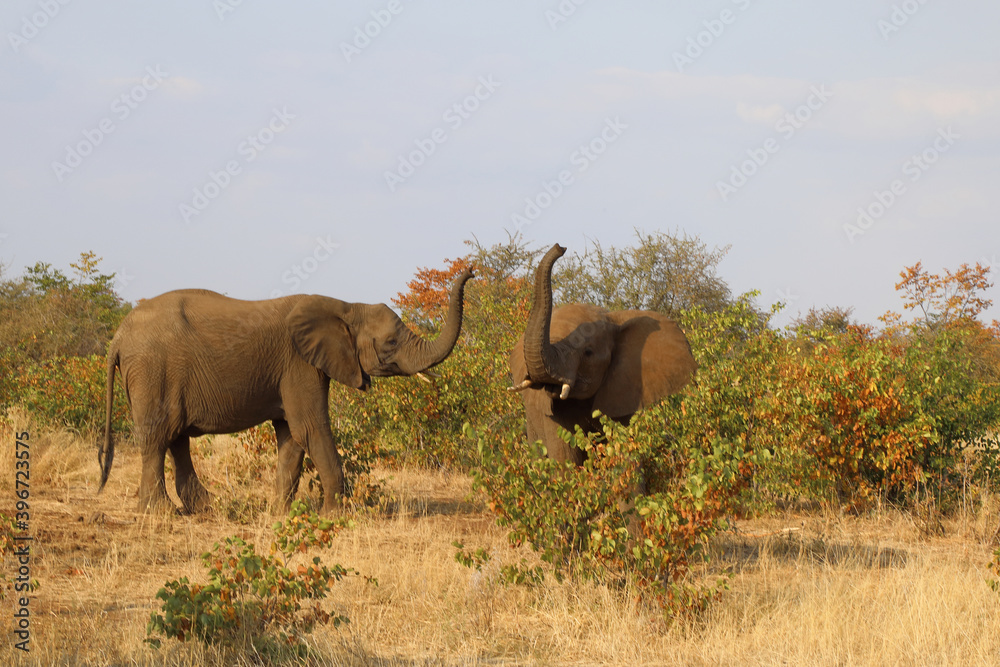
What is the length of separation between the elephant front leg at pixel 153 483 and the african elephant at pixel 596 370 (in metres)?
3.89

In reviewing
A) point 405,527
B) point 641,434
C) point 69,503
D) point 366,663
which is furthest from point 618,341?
point 69,503

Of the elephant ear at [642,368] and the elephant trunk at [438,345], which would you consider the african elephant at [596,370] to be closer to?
the elephant ear at [642,368]

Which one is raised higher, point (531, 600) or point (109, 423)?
point (109, 423)

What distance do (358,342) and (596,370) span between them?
3.26 metres

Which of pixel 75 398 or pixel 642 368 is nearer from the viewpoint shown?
pixel 642 368

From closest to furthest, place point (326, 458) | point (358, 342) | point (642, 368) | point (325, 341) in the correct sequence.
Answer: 1. point (642, 368)
2. point (326, 458)
3. point (325, 341)
4. point (358, 342)

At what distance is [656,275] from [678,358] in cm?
1230

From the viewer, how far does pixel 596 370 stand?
9.03 m

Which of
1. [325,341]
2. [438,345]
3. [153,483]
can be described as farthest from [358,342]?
[153,483]

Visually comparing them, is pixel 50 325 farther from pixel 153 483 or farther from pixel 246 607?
pixel 246 607

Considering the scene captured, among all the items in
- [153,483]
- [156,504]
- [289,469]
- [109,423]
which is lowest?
[156,504]

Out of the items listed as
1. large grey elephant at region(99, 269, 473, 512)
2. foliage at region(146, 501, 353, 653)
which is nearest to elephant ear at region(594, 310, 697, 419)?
large grey elephant at region(99, 269, 473, 512)

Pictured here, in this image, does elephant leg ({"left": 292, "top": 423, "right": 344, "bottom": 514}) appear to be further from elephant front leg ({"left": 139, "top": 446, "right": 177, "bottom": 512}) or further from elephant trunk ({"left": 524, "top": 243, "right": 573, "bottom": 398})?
elephant trunk ({"left": 524, "top": 243, "right": 573, "bottom": 398})

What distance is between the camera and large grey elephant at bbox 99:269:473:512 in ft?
35.9
